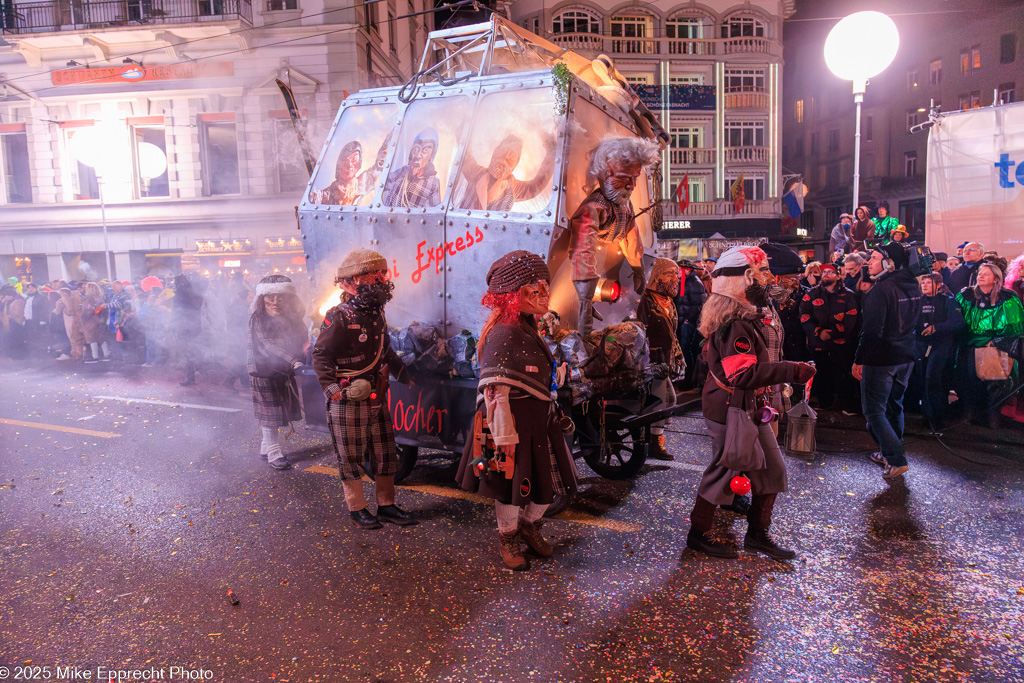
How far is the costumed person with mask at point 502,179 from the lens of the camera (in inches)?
195

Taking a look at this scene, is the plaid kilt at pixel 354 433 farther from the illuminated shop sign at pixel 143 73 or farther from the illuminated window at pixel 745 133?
the illuminated window at pixel 745 133

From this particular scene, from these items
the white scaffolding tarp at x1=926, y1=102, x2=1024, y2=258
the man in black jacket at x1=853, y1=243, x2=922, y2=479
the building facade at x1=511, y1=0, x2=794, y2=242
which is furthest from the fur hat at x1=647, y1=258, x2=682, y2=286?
the building facade at x1=511, y1=0, x2=794, y2=242

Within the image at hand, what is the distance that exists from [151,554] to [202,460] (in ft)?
7.14

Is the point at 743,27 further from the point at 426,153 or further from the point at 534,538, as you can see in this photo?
the point at 534,538

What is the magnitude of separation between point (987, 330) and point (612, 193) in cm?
460

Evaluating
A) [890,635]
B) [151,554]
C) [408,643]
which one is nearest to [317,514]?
[151,554]

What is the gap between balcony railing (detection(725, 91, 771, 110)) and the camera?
3356cm

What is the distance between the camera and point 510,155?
518cm

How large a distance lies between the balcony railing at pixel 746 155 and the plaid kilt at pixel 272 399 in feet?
106

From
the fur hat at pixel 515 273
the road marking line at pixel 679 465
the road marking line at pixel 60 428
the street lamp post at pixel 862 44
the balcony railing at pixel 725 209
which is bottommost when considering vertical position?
the road marking line at pixel 679 465

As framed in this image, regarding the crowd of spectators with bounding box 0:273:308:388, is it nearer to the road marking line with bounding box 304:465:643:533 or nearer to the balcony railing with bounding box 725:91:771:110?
the road marking line with bounding box 304:465:643:533

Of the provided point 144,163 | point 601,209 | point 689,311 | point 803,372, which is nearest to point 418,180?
point 601,209

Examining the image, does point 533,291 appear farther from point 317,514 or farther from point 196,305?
point 196,305

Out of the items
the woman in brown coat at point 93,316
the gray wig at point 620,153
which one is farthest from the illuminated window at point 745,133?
the gray wig at point 620,153
